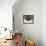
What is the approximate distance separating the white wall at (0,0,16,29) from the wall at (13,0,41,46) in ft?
4.73

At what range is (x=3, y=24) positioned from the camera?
13.9 ft

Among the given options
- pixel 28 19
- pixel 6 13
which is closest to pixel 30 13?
pixel 28 19

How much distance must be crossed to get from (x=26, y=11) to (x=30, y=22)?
0.59 meters

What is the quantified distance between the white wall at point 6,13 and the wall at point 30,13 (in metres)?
1.44

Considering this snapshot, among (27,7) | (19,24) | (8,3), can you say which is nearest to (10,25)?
(8,3)

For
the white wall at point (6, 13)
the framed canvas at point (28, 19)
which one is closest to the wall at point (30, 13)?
the framed canvas at point (28, 19)

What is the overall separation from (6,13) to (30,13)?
5.81ft

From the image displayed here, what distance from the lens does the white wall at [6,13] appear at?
4211 millimetres

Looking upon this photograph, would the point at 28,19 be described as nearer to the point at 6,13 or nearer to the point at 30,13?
the point at 30,13

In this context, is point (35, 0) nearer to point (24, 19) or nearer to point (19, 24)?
point (24, 19)

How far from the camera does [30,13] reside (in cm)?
571

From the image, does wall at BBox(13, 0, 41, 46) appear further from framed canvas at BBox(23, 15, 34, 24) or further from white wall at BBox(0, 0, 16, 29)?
white wall at BBox(0, 0, 16, 29)

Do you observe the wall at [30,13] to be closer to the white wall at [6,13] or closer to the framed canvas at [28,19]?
the framed canvas at [28,19]

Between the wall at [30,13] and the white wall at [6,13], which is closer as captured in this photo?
the white wall at [6,13]
